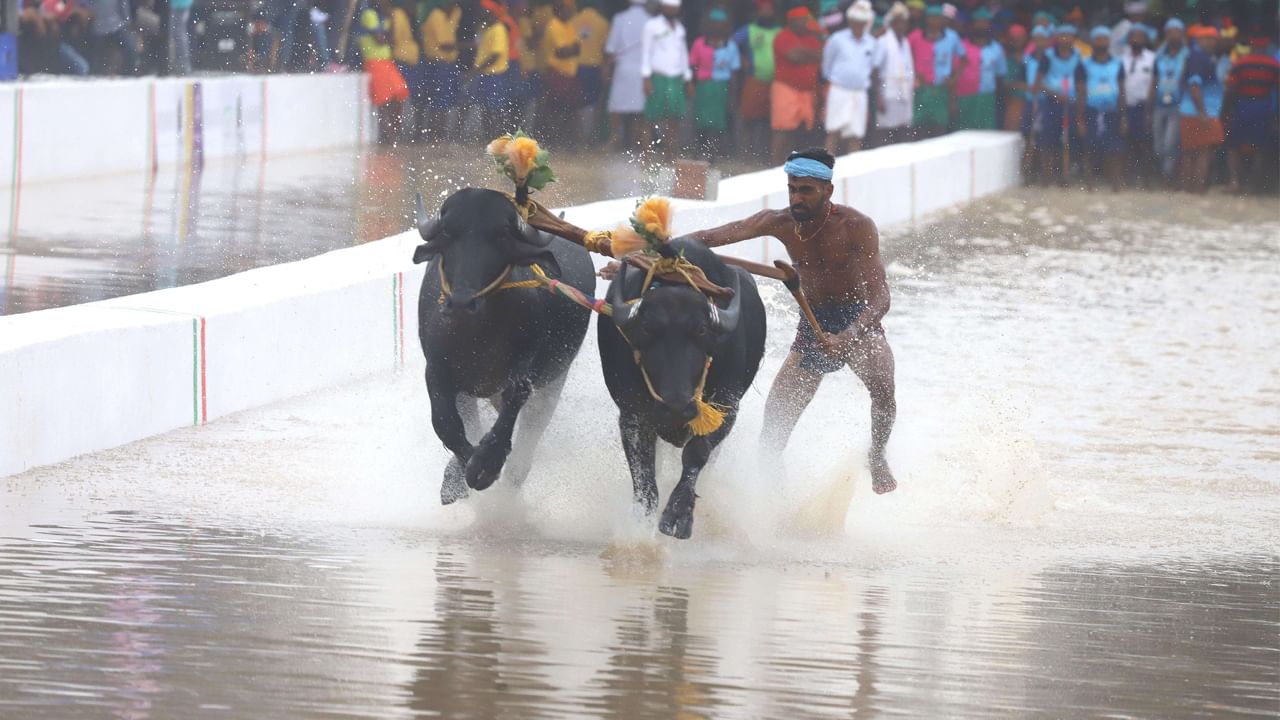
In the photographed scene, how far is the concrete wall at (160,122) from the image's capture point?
20844 millimetres

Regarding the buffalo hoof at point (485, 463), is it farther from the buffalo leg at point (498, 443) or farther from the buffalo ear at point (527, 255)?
the buffalo ear at point (527, 255)

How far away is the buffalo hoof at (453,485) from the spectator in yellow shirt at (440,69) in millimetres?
20477

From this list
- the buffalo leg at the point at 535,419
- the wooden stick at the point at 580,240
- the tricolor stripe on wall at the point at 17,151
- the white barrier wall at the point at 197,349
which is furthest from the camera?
the tricolor stripe on wall at the point at 17,151

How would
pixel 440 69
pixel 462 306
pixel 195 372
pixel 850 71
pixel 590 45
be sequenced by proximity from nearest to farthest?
pixel 462 306 → pixel 195 372 → pixel 850 71 → pixel 590 45 → pixel 440 69

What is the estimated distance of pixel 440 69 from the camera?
95.4 feet

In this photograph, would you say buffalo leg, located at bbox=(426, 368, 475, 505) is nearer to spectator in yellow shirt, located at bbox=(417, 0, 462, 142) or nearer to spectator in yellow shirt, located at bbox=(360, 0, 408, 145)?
spectator in yellow shirt, located at bbox=(360, 0, 408, 145)

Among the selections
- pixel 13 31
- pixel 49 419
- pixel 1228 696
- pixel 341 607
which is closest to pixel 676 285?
pixel 341 607

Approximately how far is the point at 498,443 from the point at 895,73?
19.8 metres

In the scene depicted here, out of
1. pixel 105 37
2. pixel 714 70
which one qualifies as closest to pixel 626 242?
pixel 105 37

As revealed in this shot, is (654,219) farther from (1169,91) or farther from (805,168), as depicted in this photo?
(1169,91)

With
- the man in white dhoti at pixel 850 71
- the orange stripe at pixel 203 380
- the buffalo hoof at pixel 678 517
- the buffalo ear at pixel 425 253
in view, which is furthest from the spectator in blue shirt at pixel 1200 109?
the buffalo hoof at pixel 678 517

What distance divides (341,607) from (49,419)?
2.89 metres

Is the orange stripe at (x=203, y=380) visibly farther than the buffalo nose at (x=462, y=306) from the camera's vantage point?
Yes

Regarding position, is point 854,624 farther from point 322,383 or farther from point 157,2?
point 157,2
